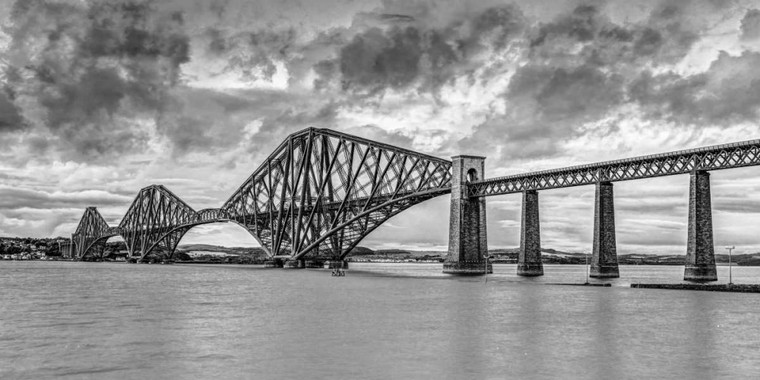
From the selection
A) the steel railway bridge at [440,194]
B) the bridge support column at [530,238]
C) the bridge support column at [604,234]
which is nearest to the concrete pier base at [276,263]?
the steel railway bridge at [440,194]

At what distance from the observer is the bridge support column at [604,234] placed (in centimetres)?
8019

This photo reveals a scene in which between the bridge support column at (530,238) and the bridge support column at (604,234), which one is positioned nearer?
the bridge support column at (604,234)

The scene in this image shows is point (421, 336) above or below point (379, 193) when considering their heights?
below

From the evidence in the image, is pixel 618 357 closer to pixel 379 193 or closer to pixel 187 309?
pixel 187 309

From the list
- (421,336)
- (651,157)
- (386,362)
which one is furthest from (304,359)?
(651,157)

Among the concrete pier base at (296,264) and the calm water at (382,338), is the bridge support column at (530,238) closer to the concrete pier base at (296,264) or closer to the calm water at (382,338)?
the calm water at (382,338)

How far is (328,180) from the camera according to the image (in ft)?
445

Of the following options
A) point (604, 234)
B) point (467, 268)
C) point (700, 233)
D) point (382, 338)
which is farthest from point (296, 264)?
point (382, 338)

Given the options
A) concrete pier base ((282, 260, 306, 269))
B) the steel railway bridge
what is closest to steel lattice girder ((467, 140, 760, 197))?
the steel railway bridge

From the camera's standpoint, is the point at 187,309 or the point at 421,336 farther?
the point at 187,309

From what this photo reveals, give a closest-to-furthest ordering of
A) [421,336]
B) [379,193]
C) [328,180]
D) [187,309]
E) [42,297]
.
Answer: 1. [421,336]
2. [187,309]
3. [42,297]
4. [379,193]
5. [328,180]

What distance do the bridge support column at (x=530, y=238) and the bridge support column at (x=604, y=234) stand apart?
30.7ft

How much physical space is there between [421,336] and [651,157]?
2144 inches

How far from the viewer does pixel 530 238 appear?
306 ft
